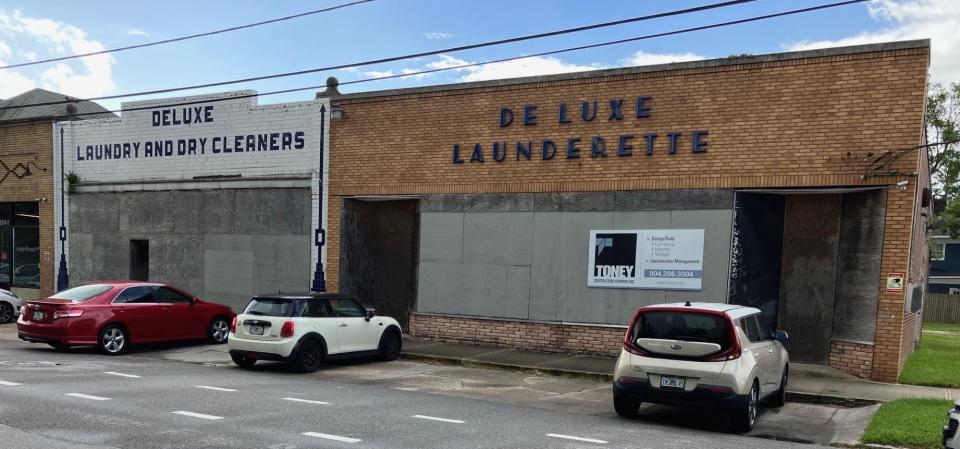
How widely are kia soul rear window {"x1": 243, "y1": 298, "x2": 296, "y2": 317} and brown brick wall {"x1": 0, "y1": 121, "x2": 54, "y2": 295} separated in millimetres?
14310

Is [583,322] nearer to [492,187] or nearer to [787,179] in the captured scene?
[492,187]

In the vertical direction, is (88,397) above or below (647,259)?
below

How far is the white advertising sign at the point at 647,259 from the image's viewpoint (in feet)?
46.0

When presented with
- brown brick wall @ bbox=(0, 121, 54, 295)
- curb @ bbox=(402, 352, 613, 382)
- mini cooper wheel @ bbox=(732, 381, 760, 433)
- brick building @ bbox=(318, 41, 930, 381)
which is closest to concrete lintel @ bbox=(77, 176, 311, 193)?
brick building @ bbox=(318, 41, 930, 381)

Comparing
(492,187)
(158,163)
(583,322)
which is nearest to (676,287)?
(583,322)

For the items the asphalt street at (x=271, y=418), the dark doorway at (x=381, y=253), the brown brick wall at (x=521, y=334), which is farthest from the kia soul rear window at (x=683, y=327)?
the dark doorway at (x=381, y=253)

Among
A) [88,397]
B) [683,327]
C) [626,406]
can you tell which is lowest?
[88,397]

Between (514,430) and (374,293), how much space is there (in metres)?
11.2

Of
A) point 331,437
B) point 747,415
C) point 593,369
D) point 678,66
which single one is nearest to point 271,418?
point 331,437

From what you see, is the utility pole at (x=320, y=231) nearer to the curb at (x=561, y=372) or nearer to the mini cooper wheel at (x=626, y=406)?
the curb at (x=561, y=372)

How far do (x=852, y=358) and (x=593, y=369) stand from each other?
181 inches

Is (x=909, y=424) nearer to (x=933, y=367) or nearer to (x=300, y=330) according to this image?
(x=933, y=367)

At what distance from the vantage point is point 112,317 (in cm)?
1398

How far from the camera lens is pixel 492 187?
53.3ft
